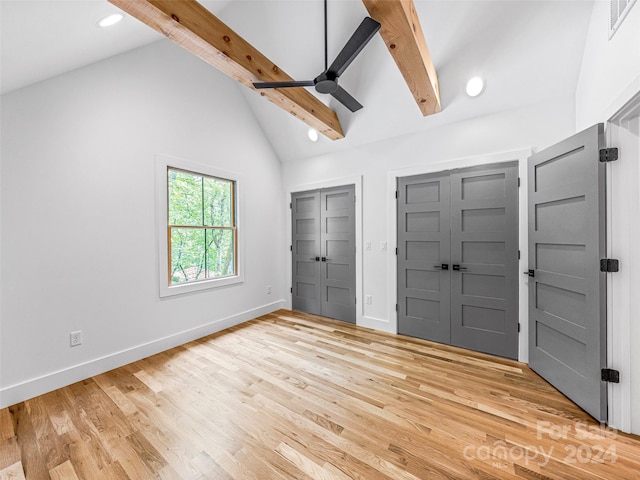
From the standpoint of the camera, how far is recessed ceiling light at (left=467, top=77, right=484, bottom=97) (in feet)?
8.66

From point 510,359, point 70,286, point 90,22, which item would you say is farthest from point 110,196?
point 510,359

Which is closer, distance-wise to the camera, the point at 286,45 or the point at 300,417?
the point at 300,417

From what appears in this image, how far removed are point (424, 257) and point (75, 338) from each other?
3.67 m

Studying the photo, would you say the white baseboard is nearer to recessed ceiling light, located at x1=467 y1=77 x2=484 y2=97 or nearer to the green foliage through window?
the green foliage through window

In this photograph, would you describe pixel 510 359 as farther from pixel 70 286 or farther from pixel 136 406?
pixel 70 286

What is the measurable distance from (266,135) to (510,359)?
14.6ft

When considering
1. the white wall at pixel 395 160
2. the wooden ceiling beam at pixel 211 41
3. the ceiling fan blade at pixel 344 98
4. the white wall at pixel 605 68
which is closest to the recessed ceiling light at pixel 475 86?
the white wall at pixel 395 160

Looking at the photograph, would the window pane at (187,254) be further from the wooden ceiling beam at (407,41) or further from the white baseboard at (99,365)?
the wooden ceiling beam at (407,41)

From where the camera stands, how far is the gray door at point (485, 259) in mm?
2707

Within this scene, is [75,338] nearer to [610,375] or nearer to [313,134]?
[313,134]

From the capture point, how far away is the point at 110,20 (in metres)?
1.84

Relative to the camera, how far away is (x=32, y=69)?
1955mm

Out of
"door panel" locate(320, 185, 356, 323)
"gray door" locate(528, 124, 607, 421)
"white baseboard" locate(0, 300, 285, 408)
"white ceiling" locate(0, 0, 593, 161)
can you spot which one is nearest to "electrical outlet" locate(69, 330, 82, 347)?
"white baseboard" locate(0, 300, 285, 408)

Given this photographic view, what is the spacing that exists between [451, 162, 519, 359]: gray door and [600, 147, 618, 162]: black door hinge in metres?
0.88
